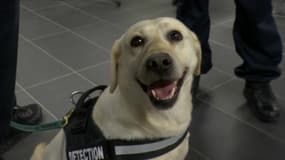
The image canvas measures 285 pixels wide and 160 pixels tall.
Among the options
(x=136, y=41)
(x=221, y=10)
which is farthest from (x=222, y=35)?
(x=136, y=41)

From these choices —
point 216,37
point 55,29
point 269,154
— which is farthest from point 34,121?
point 216,37

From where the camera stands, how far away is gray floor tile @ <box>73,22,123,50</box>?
2.84 metres

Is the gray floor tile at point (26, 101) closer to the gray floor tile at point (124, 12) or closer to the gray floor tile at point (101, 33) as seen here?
the gray floor tile at point (101, 33)

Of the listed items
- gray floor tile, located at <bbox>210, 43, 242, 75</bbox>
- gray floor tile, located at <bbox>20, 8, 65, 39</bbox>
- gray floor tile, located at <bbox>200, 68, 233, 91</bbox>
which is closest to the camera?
gray floor tile, located at <bbox>200, 68, 233, 91</bbox>

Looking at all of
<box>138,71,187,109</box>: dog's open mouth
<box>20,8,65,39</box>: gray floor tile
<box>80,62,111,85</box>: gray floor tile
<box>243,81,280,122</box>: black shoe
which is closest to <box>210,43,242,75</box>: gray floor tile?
<box>243,81,280,122</box>: black shoe

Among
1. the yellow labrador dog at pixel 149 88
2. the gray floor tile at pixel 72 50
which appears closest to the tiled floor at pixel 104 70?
the gray floor tile at pixel 72 50

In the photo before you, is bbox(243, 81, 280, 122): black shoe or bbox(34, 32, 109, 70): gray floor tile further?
bbox(34, 32, 109, 70): gray floor tile

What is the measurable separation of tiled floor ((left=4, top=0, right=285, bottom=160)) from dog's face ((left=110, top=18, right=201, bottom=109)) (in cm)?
64

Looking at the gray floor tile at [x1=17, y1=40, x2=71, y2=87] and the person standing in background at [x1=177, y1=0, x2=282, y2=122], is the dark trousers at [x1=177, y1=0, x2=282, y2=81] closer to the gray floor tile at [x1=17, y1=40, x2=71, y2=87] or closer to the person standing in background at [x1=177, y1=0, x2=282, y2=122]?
the person standing in background at [x1=177, y1=0, x2=282, y2=122]

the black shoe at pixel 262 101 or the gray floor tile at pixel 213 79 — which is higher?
the black shoe at pixel 262 101

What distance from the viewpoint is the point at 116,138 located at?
1145mm

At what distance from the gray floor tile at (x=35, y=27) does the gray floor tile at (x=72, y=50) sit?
11 centimetres

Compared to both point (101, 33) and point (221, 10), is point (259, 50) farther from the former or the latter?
point (221, 10)

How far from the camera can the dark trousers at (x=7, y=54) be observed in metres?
1.32
